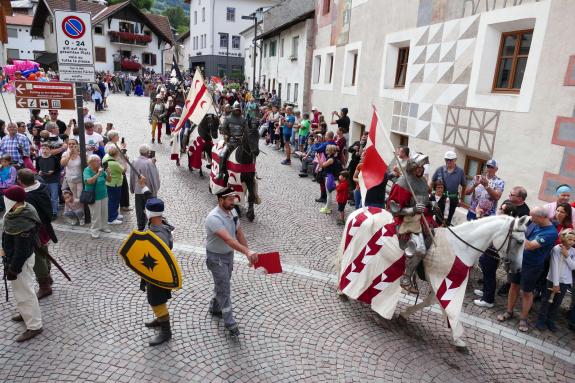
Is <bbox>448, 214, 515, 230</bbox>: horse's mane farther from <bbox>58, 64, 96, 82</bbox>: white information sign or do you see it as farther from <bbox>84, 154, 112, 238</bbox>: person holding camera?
<bbox>58, 64, 96, 82</bbox>: white information sign

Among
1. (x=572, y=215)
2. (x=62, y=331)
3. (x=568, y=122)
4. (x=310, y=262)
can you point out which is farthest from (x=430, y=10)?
(x=62, y=331)

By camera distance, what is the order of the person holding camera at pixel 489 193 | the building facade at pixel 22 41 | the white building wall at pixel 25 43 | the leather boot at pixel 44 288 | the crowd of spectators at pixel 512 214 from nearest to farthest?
the crowd of spectators at pixel 512 214, the leather boot at pixel 44 288, the person holding camera at pixel 489 193, the building facade at pixel 22 41, the white building wall at pixel 25 43

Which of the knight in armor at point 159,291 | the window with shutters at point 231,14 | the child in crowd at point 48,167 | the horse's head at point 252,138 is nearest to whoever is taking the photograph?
the knight in armor at point 159,291

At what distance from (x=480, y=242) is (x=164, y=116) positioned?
14746 millimetres

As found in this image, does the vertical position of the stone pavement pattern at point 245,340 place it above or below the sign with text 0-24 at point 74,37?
below

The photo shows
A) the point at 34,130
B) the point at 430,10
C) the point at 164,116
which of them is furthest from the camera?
the point at 164,116

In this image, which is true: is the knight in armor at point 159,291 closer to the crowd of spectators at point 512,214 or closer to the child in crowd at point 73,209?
the crowd of spectators at point 512,214

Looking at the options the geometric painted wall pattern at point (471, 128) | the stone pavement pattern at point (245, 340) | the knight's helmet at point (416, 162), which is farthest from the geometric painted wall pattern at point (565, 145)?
the knight's helmet at point (416, 162)

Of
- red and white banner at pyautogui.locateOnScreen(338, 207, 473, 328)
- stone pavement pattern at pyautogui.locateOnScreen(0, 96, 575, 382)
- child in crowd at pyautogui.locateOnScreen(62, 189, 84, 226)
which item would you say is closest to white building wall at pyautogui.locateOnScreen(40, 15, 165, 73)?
child in crowd at pyautogui.locateOnScreen(62, 189, 84, 226)

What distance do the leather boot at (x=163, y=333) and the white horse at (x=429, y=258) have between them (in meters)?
2.33

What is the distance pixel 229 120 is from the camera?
9.66 metres

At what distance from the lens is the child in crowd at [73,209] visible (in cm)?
805

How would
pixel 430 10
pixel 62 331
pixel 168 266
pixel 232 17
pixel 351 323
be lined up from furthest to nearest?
1. pixel 232 17
2. pixel 430 10
3. pixel 351 323
4. pixel 62 331
5. pixel 168 266

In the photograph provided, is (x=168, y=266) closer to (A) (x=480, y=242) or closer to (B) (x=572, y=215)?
(A) (x=480, y=242)
